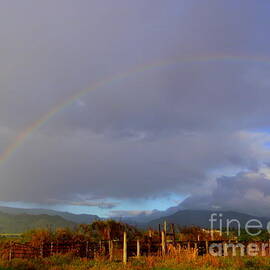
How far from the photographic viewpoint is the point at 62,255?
1307 inches

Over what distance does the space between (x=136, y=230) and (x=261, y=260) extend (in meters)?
25.3

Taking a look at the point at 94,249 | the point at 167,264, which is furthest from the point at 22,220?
the point at 167,264

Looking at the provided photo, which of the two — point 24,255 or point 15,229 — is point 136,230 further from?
point 15,229

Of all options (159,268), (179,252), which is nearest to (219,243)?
(179,252)

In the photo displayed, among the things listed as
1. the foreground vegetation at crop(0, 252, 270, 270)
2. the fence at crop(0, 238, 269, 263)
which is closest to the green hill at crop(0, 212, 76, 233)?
the fence at crop(0, 238, 269, 263)

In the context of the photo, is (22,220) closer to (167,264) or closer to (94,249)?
(94,249)

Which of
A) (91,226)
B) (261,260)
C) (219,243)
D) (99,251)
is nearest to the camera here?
(261,260)

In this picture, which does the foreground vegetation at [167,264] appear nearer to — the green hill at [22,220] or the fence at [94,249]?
the fence at [94,249]

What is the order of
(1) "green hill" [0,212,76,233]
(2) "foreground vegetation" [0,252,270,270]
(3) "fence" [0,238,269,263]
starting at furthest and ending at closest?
(1) "green hill" [0,212,76,233], (3) "fence" [0,238,269,263], (2) "foreground vegetation" [0,252,270,270]

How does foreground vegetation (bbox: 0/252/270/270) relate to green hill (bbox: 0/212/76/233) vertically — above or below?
below

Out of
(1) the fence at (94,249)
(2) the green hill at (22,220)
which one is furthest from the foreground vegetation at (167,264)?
(2) the green hill at (22,220)

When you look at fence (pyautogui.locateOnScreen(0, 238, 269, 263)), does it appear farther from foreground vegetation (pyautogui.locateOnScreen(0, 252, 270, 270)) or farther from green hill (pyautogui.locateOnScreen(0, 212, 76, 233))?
green hill (pyautogui.locateOnScreen(0, 212, 76, 233))

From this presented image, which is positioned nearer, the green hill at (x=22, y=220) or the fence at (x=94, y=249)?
the fence at (x=94, y=249)

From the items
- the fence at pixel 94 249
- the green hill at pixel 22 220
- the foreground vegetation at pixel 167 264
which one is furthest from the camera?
the green hill at pixel 22 220
